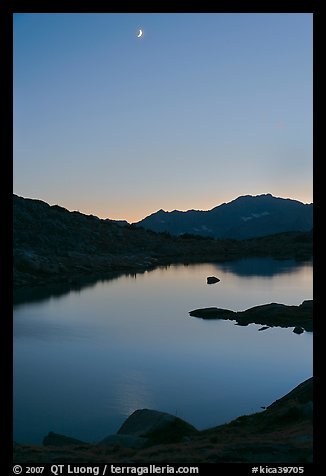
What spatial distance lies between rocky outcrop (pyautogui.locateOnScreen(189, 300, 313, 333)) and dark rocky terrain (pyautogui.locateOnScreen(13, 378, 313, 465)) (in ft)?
53.5

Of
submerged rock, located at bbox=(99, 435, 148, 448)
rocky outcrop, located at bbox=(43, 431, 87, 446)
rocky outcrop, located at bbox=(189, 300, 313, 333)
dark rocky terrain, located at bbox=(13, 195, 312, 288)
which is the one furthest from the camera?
dark rocky terrain, located at bbox=(13, 195, 312, 288)

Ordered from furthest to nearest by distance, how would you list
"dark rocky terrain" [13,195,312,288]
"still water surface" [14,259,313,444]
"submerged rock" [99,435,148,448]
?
"dark rocky terrain" [13,195,312,288], "still water surface" [14,259,313,444], "submerged rock" [99,435,148,448]

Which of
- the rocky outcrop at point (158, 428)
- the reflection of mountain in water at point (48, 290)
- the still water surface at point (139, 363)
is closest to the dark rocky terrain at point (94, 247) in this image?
the reflection of mountain in water at point (48, 290)

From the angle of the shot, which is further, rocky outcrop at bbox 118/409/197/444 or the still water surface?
the still water surface

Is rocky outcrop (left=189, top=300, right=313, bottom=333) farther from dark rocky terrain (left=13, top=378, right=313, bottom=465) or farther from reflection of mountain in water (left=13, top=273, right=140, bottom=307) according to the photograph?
reflection of mountain in water (left=13, top=273, right=140, bottom=307)

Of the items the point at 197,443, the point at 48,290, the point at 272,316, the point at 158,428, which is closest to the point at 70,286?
the point at 48,290

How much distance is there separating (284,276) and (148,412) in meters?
49.9

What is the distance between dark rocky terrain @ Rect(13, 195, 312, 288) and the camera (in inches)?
2398

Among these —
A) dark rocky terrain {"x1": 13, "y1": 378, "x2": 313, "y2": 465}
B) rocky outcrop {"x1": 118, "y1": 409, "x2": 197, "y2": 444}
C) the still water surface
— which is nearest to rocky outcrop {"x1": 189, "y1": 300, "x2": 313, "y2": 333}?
the still water surface

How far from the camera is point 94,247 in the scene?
280 ft

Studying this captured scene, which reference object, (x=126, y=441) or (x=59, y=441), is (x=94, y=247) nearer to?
(x=59, y=441)

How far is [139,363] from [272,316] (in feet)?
38.8
